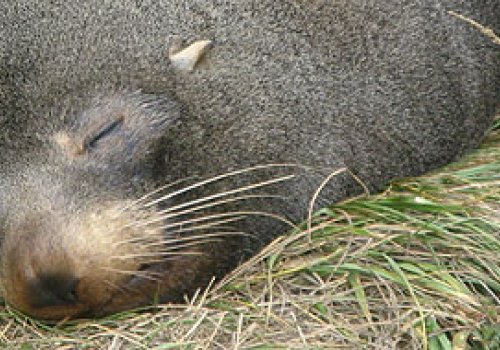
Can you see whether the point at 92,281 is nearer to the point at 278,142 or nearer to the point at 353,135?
the point at 278,142

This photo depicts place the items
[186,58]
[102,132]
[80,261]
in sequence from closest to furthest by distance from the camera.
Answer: [80,261], [102,132], [186,58]

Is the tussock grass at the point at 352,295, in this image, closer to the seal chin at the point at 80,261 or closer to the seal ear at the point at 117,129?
the seal chin at the point at 80,261

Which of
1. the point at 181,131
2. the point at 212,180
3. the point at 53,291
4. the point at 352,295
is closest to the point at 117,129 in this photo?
the point at 181,131

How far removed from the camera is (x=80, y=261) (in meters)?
3.22

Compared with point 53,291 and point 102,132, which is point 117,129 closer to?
point 102,132

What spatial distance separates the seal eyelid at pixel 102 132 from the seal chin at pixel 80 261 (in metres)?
0.27

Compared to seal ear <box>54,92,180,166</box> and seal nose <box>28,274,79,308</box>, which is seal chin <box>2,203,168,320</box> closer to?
seal nose <box>28,274,79,308</box>

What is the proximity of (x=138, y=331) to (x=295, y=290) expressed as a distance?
0.56 m

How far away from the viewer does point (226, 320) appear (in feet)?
11.6

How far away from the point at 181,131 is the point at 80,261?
25.6 inches

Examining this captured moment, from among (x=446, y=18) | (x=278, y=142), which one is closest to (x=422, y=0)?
(x=446, y=18)

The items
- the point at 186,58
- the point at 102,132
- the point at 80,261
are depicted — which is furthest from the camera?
the point at 186,58

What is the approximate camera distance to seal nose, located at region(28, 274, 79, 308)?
3215mm

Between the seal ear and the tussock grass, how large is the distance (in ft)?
1.72
